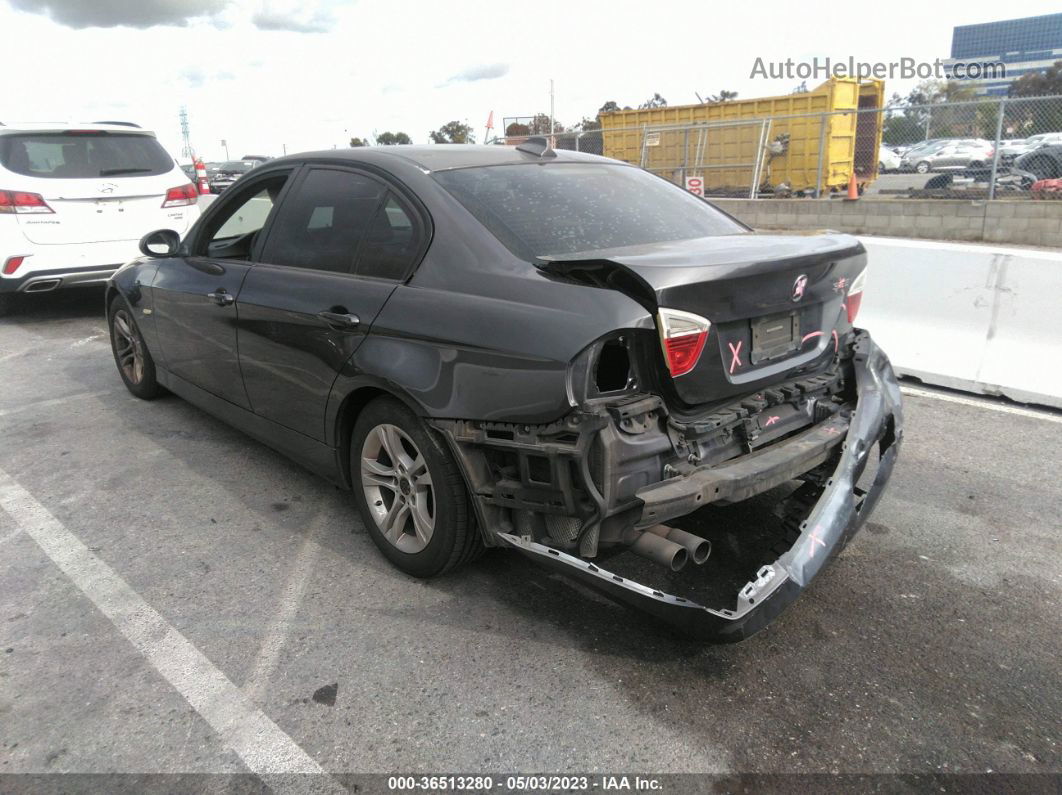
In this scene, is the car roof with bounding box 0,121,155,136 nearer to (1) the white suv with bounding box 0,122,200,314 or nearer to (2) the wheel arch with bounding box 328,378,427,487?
(1) the white suv with bounding box 0,122,200,314

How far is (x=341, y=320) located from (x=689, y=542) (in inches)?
63.6

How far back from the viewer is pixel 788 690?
2.57m

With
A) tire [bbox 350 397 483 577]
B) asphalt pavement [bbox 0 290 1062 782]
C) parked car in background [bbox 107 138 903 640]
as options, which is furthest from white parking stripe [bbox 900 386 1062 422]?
tire [bbox 350 397 483 577]

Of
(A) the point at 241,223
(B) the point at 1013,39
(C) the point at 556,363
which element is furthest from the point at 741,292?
(B) the point at 1013,39

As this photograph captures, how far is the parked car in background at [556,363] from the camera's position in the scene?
2.53 metres

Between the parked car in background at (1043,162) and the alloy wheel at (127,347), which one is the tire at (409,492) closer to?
the alloy wheel at (127,347)

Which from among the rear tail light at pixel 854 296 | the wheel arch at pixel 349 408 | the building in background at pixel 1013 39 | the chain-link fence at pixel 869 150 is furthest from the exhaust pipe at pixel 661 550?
the building in background at pixel 1013 39

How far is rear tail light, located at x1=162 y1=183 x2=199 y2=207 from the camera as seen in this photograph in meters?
8.55

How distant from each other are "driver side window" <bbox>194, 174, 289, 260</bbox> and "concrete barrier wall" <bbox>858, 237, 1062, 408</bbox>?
14.0 feet

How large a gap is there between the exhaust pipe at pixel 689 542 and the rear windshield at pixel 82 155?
7.53 m

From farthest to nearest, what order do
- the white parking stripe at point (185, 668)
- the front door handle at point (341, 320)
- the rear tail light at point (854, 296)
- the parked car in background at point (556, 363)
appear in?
the rear tail light at point (854, 296) < the front door handle at point (341, 320) < the parked car in background at point (556, 363) < the white parking stripe at point (185, 668)

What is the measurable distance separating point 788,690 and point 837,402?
1250mm

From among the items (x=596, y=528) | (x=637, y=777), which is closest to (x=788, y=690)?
(x=637, y=777)

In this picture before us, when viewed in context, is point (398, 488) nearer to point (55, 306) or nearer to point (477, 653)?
point (477, 653)
